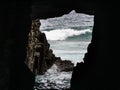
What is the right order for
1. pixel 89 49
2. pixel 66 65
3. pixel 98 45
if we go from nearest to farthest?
pixel 98 45, pixel 89 49, pixel 66 65

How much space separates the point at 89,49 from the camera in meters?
7.07

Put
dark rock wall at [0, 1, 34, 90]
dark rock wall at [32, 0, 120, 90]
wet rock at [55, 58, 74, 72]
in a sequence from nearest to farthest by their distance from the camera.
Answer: dark rock wall at [0, 1, 34, 90], dark rock wall at [32, 0, 120, 90], wet rock at [55, 58, 74, 72]

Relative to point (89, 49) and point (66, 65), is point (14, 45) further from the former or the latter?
point (66, 65)

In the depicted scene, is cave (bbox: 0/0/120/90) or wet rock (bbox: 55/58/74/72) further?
wet rock (bbox: 55/58/74/72)

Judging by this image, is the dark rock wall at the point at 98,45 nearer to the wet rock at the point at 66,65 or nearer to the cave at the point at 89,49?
the cave at the point at 89,49

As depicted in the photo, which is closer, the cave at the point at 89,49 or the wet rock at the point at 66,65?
the cave at the point at 89,49

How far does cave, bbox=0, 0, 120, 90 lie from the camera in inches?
210

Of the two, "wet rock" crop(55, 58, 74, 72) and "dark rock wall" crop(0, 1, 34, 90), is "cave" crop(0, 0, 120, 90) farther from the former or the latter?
"wet rock" crop(55, 58, 74, 72)

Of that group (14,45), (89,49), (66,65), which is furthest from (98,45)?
(66,65)

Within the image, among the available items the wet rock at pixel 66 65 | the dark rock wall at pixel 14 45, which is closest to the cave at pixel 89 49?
the dark rock wall at pixel 14 45

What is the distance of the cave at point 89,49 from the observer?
5.34 meters

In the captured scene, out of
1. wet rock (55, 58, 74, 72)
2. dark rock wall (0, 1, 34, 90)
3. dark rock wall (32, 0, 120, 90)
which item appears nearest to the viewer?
dark rock wall (0, 1, 34, 90)

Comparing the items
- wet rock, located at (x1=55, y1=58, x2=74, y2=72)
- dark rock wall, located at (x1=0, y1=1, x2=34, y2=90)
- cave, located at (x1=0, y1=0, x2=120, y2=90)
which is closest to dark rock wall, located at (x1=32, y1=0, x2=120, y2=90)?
cave, located at (x1=0, y1=0, x2=120, y2=90)

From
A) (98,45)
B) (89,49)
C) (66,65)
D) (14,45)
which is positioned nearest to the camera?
(14,45)
